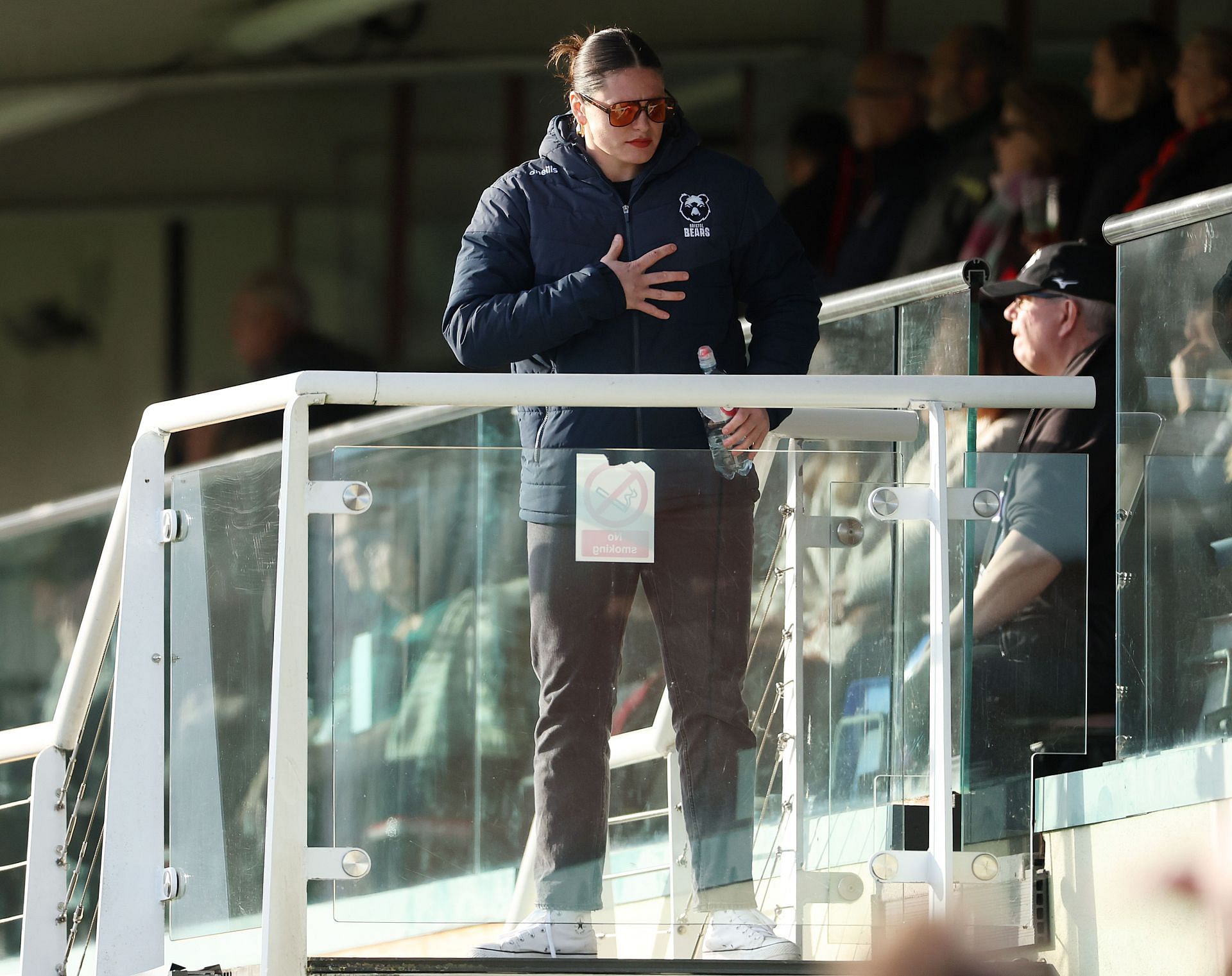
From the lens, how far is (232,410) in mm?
2836

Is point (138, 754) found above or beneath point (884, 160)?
beneath

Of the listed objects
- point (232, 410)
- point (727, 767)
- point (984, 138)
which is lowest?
point (727, 767)

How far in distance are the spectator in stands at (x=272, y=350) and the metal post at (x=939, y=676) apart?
4.01 m

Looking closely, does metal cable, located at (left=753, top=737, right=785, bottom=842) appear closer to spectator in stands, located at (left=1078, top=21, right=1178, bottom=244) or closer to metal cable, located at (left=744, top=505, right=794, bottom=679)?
metal cable, located at (left=744, top=505, right=794, bottom=679)

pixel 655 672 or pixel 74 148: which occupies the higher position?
pixel 74 148

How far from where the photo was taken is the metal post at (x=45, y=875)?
332 cm

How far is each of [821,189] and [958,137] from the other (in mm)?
506

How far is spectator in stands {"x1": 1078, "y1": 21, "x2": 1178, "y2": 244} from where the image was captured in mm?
4738

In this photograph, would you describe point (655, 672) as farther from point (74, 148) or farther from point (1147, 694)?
point (74, 148)

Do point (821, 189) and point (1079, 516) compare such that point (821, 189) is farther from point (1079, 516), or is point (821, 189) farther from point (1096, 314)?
point (1079, 516)

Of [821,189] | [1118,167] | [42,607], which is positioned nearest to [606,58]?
[1118,167]

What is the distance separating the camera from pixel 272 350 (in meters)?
7.68

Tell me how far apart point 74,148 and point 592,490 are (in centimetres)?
694

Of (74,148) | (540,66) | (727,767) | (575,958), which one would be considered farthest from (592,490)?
(74,148)
